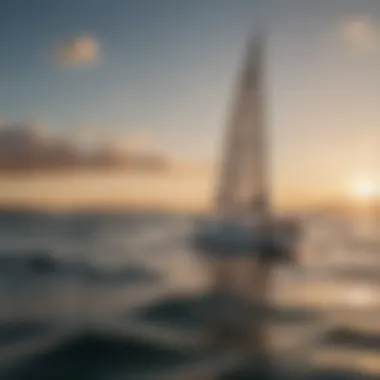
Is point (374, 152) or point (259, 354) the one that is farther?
point (374, 152)

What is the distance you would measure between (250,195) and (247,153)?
137 mm

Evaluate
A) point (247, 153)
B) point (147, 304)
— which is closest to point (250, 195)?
point (247, 153)

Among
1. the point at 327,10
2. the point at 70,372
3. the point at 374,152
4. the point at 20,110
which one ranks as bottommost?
the point at 70,372

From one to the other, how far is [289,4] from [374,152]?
1.71 ft

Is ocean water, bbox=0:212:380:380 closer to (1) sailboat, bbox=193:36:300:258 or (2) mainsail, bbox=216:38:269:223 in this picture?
(1) sailboat, bbox=193:36:300:258

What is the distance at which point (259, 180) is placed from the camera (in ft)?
6.81

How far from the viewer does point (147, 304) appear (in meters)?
1.93

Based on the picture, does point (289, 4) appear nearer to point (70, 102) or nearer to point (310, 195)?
point (310, 195)

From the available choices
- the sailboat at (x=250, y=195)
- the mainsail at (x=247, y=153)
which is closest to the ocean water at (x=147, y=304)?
the sailboat at (x=250, y=195)

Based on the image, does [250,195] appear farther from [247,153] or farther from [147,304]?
[147,304]

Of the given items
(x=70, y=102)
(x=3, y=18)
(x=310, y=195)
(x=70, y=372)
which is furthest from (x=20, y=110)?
(x=310, y=195)

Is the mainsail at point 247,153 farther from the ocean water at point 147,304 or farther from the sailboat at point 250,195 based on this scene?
the ocean water at point 147,304

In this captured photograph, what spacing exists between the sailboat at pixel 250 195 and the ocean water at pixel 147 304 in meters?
0.07

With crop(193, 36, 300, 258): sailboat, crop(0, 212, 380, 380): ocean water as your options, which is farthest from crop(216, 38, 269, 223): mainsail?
crop(0, 212, 380, 380): ocean water
